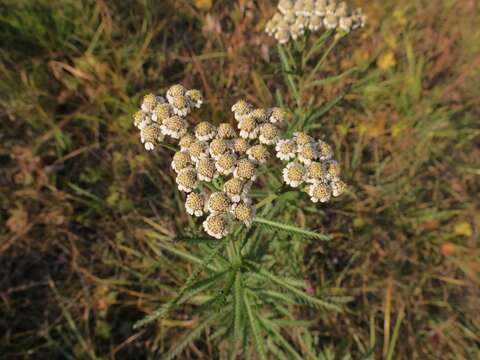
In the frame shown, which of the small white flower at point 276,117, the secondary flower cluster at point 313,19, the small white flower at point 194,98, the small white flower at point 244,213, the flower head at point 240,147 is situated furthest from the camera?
the secondary flower cluster at point 313,19

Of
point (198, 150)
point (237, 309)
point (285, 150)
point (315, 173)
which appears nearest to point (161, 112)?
point (198, 150)

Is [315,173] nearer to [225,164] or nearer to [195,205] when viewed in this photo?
[225,164]

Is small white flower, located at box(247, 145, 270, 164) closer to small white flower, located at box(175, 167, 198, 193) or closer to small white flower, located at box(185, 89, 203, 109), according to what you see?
small white flower, located at box(175, 167, 198, 193)

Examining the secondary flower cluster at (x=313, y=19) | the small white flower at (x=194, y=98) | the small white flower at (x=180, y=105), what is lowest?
the small white flower at (x=180, y=105)

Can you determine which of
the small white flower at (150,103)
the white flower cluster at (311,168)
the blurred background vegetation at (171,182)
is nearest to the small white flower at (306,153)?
the white flower cluster at (311,168)

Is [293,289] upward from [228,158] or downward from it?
downward

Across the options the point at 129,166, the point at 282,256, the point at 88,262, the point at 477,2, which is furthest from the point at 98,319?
the point at 477,2

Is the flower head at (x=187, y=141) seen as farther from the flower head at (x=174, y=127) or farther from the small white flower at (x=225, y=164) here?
the small white flower at (x=225, y=164)
